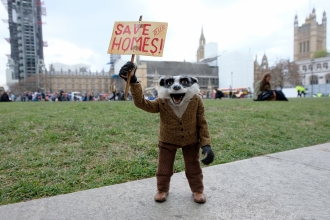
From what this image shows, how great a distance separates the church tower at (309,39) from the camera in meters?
93.6

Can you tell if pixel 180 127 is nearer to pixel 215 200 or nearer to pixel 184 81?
pixel 184 81

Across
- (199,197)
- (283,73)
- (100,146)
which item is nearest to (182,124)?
(199,197)

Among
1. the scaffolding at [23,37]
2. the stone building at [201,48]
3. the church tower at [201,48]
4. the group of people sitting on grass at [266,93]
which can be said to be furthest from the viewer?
the church tower at [201,48]

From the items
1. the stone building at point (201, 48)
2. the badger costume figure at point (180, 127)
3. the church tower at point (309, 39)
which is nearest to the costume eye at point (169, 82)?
the badger costume figure at point (180, 127)

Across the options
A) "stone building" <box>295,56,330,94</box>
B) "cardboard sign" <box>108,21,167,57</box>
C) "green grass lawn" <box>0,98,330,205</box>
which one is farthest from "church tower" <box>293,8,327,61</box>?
"cardboard sign" <box>108,21,167,57</box>

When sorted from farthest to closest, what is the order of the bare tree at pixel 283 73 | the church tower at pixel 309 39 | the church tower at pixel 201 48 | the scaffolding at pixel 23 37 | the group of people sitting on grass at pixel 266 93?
1. the church tower at pixel 201 48
2. the church tower at pixel 309 39
3. the scaffolding at pixel 23 37
4. the bare tree at pixel 283 73
5. the group of people sitting on grass at pixel 266 93

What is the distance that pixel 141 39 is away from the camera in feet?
8.96

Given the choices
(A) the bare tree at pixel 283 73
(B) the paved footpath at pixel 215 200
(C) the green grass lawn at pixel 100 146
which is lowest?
(B) the paved footpath at pixel 215 200

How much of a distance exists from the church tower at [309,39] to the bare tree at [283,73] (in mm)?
47230

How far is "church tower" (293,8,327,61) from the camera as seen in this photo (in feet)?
307

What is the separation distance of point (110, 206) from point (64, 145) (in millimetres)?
2064

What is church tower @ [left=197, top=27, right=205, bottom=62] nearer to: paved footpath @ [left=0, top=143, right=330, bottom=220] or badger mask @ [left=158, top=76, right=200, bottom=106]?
paved footpath @ [left=0, top=143, right=330, bottom=220]

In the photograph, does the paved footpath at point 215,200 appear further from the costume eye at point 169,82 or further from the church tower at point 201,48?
the church tower at point 201,48

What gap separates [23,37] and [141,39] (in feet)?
301
